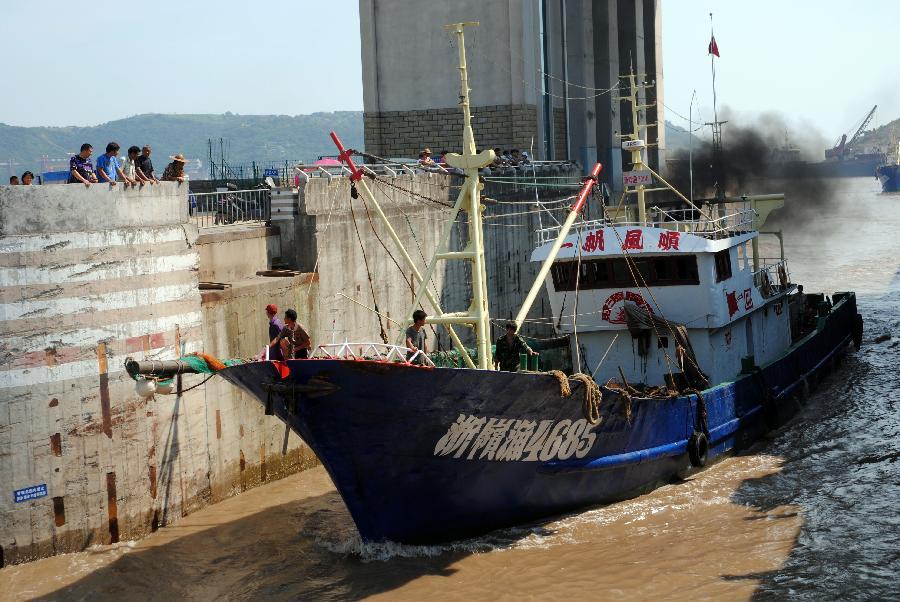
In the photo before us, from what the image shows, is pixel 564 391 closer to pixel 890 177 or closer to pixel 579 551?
pixel 579 551

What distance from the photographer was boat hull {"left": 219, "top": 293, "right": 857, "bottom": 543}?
13.7 meters

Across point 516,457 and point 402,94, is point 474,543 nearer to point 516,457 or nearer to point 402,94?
point 516,457

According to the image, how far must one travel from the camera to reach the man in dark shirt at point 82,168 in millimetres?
15633

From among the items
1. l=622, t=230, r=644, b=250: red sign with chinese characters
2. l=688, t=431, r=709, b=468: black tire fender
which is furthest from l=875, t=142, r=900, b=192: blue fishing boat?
l=688, t=431, r=709, b=468: black tire fender

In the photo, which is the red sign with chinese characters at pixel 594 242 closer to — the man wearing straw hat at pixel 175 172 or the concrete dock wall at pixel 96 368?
the concrete dock wall at pixel 96 368

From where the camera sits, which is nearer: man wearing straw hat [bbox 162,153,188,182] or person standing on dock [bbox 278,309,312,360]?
person standing on dock [bbox 278,309,312,360]

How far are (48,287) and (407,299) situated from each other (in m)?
9.62

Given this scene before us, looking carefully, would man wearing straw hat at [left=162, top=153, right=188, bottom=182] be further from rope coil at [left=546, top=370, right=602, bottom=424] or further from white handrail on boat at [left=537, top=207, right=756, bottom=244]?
rope coil at [left=546, top=370, right=602, bottom=424]

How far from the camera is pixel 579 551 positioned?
15133 millimetres

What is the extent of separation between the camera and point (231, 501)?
691 inches

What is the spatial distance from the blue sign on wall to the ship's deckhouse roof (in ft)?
28.2

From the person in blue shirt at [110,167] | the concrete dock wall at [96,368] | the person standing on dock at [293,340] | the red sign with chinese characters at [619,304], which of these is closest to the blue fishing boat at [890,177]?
the red sign with chinese characters at [619,304]

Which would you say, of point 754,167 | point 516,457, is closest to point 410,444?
point 516,457

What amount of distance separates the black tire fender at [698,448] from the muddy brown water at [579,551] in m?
0.33
